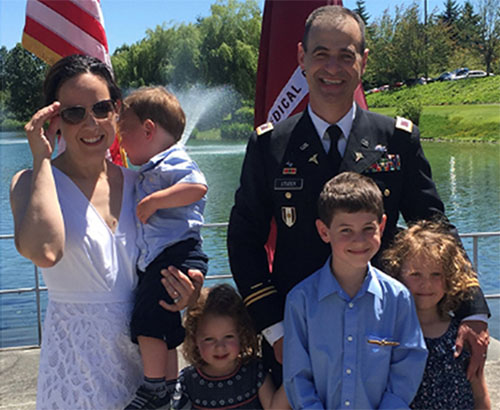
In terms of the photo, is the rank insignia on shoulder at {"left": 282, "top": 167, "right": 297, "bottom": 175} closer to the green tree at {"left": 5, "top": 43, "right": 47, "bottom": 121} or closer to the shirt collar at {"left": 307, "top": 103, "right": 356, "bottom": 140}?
the shirt collar at {"left": 307, "top": 103, "right": 356, "bottom": 140}

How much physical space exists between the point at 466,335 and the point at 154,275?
120 centimetres

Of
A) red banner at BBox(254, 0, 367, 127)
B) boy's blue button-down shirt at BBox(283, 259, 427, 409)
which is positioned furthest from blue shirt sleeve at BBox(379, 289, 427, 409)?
red banner at BBox(254, 0, 367, 127)

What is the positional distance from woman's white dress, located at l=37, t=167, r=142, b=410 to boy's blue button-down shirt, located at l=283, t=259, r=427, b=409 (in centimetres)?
61

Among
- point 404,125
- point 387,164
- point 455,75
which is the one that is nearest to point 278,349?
point 387,164

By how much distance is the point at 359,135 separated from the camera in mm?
2381

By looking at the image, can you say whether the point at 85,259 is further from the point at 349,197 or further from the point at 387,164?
the point at 387,164

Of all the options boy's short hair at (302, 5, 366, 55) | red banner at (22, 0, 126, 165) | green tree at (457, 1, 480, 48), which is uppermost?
green tree at (457, 1, 480, 48)

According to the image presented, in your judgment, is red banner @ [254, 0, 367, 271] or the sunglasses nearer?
the sunglasses

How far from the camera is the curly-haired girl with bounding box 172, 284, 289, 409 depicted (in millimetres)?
2521

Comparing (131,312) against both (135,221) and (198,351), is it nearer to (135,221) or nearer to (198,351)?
(135,221)

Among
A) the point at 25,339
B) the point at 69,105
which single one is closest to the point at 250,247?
the point at 69,105

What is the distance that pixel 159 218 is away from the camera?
2312 mm

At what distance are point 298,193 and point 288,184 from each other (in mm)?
51

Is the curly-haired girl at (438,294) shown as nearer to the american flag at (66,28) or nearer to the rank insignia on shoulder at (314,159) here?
the rank insignia on shoulder at (314,159)
